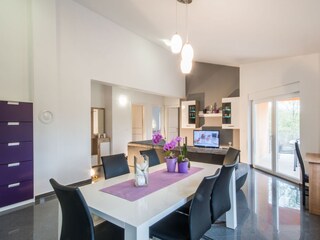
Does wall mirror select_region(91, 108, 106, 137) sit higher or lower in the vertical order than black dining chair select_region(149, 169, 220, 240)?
higher

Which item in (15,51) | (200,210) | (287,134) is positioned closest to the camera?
(200,210)

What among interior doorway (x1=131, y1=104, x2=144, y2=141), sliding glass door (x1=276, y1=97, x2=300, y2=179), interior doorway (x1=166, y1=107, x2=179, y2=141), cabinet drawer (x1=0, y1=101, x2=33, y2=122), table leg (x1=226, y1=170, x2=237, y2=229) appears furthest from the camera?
interior doorway (x1=166, y1=107, x2=179, y2=141)

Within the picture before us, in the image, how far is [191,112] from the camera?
7812 millimetres

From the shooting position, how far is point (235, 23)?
340cm

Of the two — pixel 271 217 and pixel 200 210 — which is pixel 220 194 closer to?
pixel 200 210

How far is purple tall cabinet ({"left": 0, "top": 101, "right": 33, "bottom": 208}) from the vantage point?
9.70 ft

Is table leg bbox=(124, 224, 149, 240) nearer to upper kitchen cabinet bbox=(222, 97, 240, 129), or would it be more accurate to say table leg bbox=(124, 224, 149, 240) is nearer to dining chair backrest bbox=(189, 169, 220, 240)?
dining chair backrest bbox=(189, 169, 220, 240)

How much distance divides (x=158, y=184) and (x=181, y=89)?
20.3 feet

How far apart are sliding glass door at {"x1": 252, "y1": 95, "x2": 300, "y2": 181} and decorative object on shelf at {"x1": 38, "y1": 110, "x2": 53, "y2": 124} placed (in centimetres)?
489

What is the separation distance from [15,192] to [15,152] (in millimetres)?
603

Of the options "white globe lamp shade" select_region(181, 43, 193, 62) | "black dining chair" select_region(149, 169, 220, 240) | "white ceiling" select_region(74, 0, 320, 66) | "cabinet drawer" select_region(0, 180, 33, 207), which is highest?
"white ceiling" select_region(74, 0, 320, 66)

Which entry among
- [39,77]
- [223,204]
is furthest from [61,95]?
[223,204]

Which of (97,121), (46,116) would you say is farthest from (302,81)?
(97,121)

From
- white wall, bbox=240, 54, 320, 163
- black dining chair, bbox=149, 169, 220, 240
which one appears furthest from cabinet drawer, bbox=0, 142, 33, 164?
white wall, bbox=240, 54, 320, 163
